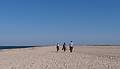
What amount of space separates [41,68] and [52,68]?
59cm

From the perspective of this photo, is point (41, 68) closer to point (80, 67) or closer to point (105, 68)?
point (80, 67)

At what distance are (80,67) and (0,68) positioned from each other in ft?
14.1

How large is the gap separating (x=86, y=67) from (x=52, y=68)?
1.86 meters

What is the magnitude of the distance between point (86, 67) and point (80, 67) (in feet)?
1.07

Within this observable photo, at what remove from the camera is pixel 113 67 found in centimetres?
1562

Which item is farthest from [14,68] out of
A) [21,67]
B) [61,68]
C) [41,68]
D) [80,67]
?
[80,67]

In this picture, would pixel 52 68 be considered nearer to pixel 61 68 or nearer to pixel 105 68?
pixel 61 68

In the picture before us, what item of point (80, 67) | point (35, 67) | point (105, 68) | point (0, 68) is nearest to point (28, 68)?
point (35, 67)

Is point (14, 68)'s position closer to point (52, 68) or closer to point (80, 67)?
point (52, 68)

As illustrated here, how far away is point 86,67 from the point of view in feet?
51.3

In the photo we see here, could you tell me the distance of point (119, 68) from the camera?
600 inches

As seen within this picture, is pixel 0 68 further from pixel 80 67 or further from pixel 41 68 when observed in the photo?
pixel 80 67

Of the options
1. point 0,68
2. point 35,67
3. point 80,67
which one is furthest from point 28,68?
point 80,67

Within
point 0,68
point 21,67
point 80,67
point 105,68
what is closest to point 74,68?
point 80,67
